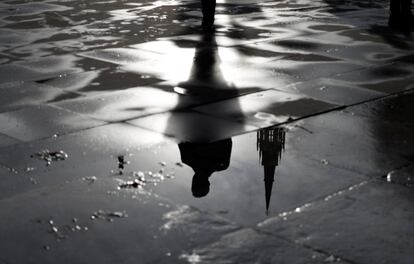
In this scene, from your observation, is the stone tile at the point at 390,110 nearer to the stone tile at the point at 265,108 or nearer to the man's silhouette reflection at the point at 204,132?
the stone tile at the point at 265,108

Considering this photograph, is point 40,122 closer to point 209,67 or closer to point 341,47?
point 209,67

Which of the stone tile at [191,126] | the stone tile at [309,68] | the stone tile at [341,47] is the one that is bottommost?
the stone tile at [341,47]

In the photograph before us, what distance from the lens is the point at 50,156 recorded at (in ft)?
25.3

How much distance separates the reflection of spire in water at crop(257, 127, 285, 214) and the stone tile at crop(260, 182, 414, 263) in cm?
54

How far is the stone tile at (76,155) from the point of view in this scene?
23.1ft

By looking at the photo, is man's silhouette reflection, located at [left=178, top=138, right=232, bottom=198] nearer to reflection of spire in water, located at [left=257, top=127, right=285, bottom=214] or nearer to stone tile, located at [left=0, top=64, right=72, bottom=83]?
reflection of spire in water, located at [left=257, top=127, right=285, bottom=214]

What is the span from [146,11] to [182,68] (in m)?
7.55

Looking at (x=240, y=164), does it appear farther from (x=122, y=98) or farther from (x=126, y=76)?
(x=126, y=76)

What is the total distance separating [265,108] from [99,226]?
428 centimetres

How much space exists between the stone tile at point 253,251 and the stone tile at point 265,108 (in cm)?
338

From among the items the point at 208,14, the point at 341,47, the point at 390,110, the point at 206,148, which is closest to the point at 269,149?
the point at 206,148

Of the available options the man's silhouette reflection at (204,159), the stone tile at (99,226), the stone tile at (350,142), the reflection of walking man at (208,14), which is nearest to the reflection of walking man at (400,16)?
the reflection of walking man at (208,14)

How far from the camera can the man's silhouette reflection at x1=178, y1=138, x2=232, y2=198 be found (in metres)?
6.91

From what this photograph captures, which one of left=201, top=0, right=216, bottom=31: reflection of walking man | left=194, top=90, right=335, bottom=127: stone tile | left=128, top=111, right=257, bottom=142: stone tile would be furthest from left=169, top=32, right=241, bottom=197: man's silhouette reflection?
left=201, top=0, right=216, bottom=31: reflection of walking man
